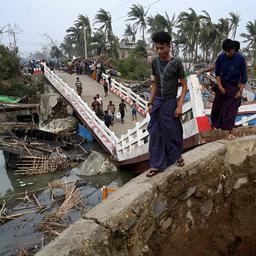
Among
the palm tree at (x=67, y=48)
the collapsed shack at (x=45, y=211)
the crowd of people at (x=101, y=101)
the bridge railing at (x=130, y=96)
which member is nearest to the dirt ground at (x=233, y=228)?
the collapsed shack at (x=45, y=211)

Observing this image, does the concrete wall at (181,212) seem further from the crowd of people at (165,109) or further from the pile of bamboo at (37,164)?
the pile of bamboo at (37,164)

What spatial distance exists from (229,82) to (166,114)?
131 cm

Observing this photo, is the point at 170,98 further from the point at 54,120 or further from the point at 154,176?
the point at 54,120

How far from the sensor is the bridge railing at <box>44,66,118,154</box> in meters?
11.8

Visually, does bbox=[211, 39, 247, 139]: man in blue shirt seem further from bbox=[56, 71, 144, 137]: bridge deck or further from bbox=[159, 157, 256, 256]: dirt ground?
bbox=[56, 71, 144, 137]: bridge deck

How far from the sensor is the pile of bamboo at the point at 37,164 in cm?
1175

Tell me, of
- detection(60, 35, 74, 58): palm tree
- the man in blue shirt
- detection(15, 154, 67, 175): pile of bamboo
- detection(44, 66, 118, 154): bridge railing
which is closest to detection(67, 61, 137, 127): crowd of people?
detection(44, 66, 118, 154): bridge railing

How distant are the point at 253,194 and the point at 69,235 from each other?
202cm

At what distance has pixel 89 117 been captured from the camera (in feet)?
44.3

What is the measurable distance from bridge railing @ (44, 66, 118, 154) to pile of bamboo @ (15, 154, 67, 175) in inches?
70.7

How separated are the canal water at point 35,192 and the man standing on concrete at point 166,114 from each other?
4701 mm

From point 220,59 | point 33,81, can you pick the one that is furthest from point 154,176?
point 33,81

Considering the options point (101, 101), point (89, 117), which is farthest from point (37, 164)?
point (101, 101)

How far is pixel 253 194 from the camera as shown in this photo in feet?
10.6
